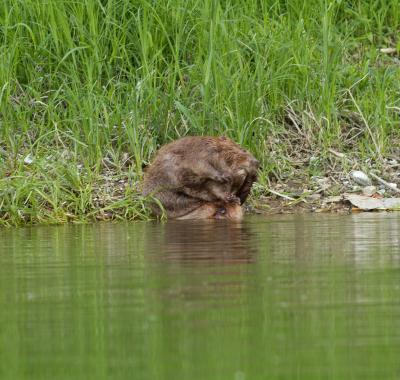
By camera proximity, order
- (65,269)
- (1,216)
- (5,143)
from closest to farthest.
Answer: (65,269) → (1,216) → (5,143)

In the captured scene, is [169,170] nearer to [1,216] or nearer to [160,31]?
[1,216]

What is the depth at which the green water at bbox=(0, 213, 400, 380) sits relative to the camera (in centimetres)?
374

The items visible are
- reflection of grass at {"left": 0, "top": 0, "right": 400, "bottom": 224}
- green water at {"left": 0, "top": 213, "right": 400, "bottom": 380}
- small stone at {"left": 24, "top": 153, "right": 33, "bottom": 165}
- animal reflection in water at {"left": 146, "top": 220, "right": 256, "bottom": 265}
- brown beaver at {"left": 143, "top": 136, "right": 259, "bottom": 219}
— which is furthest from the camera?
reflection of grass at {"left": 0, "top": 0, "right": 400, "bottom": 224}

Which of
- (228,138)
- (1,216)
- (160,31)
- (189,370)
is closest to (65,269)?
(189,370)

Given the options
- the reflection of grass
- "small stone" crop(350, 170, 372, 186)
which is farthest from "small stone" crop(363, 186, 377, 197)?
the reflection of grass

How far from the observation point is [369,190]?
10.8m

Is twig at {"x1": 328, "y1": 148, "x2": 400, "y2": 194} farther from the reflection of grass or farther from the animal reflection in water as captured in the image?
the animal reflection in water

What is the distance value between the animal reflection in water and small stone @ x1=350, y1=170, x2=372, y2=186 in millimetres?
1787

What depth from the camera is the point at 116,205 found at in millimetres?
9984

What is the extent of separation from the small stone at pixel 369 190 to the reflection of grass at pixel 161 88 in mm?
638

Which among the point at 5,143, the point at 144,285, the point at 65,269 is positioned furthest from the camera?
the point at 5,143

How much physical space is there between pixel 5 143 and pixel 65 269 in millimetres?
4675

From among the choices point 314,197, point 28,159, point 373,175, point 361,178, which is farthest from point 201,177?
point 373,175

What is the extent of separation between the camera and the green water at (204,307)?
3.74 m
